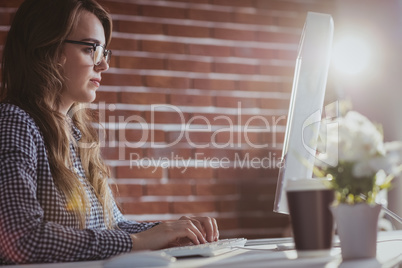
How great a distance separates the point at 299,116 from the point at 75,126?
0.84 m

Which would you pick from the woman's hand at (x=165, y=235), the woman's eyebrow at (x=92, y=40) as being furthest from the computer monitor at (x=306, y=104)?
the woman's eyebrow at (x=92, y=40)

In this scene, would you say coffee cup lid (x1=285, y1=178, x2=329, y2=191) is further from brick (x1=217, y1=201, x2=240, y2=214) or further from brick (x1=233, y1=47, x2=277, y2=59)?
brick (x1=233, y1=47, x2=277, y2=59)

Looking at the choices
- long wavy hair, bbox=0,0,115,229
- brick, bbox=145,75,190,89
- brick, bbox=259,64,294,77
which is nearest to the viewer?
long wavy hair, bbox=0,0,115,229

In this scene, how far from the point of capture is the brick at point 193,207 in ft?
9.05

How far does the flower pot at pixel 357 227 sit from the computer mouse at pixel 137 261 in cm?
32

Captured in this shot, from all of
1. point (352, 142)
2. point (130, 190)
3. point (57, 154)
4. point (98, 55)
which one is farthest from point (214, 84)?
point (352, 142)

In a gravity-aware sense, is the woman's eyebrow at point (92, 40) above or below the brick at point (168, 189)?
above

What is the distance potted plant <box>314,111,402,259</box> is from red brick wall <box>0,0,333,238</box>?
1.83 m

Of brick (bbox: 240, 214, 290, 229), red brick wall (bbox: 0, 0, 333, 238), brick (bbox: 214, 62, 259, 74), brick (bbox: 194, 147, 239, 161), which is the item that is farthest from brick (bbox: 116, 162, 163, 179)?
brick (bbox: 214, 62, 259, 74)

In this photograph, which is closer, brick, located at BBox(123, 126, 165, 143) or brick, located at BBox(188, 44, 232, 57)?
brick, located at BBox(123, 126, 165, 143)

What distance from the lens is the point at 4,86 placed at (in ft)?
5.40

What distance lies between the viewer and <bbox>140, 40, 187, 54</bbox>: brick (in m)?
2.78

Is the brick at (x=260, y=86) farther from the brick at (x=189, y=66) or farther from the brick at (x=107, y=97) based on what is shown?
the brick at (x=107, y=97)

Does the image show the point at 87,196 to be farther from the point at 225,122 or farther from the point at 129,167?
the point at 225,122
